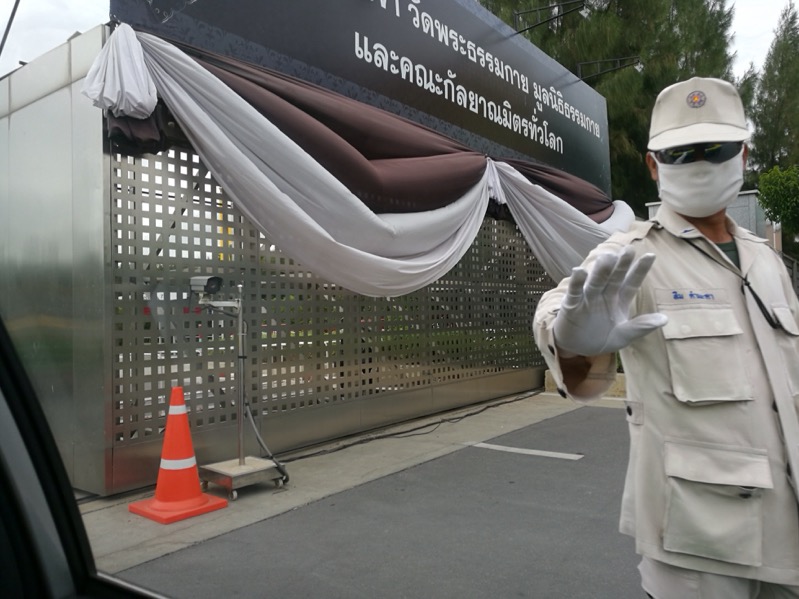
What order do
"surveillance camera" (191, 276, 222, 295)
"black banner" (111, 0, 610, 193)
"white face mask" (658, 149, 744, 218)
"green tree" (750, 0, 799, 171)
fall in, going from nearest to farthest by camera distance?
"white face mask" (658, 149, 744, 218), "surveillance camera" (191, 276, 222, 295), "black banner" (111, 0, 610, 193), "green tree" (750, 0, 799, 171)

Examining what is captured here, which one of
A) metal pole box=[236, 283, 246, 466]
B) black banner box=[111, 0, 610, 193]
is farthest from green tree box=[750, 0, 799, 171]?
metal pole box=[236, 283, 246, 466]

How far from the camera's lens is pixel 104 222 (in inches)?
171

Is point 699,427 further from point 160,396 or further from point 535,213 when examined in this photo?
point 535,213

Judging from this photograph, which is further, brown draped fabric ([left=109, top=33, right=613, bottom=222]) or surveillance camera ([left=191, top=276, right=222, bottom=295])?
brown draped fabric ([left=109, top=33, right=613, bottom=222])

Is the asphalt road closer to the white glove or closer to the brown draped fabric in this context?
the white glove

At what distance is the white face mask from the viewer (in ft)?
6.08

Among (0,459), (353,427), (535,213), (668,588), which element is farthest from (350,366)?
(0,459)

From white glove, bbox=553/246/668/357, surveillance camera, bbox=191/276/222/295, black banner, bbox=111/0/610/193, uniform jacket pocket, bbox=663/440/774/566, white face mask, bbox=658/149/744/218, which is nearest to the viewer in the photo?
white glove, bbox=553/246/668/357

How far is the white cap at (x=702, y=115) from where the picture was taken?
6.02ft

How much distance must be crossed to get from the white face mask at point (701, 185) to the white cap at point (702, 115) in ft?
0.22

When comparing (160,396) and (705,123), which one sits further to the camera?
(160,396)

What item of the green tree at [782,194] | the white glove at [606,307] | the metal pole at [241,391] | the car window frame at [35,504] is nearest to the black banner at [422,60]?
the metal pole at [241,391]

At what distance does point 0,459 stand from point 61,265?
391 centimetres

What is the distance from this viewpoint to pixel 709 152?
1844mm
